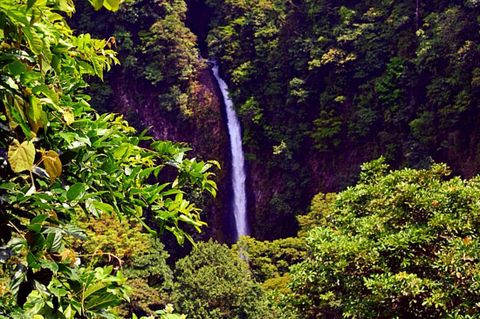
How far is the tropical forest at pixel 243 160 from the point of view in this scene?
3.47 ft

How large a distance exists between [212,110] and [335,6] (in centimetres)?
604

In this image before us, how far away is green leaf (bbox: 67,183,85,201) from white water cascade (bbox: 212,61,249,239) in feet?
55.2

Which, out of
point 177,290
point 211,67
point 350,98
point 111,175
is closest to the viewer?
point 111,175

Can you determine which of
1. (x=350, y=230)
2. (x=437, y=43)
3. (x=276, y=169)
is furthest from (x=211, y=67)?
(x=350, y=230)

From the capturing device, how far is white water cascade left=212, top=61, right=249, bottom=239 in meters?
17.9

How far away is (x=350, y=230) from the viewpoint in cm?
603

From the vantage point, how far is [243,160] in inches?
719

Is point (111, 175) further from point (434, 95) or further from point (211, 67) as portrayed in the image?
point (211, 67)

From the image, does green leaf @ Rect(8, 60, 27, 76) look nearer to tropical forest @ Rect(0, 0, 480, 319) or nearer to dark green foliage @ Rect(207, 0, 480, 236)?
tropical forest @ Rect(0, 0, 480, 319)

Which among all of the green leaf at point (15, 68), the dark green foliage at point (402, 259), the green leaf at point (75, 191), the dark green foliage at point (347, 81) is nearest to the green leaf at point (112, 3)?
the green leaf at point (15, 68)

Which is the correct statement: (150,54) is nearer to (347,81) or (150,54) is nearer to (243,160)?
(243,160)

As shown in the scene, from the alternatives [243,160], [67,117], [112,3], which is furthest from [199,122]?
[112,3]

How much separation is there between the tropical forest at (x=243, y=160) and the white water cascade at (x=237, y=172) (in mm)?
58

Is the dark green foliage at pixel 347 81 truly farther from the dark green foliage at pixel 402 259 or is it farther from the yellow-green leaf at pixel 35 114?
the yellow-green leaf at pixel 35 114
